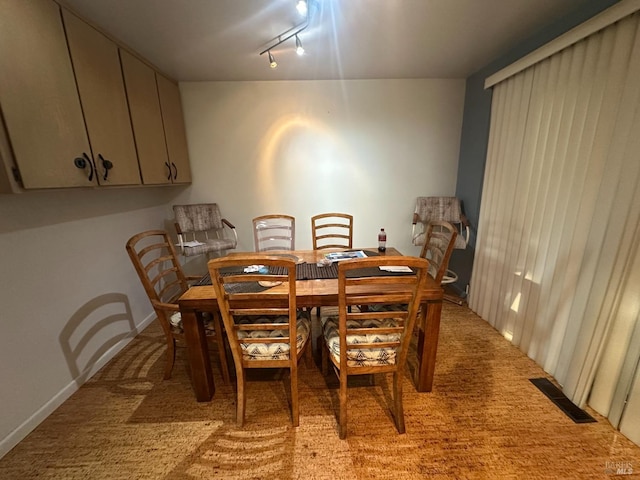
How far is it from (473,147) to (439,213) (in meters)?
0.75

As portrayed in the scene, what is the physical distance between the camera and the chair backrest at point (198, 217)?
2525mm

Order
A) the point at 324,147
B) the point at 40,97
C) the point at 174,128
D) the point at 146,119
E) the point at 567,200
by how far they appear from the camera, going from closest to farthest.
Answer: the point at 40,97 → the point at 567,200 → the point at 146,119 → the point at 174,128 → the point at 324,147

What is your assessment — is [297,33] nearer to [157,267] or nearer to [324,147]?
[324,147]

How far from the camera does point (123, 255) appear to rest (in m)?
2.06

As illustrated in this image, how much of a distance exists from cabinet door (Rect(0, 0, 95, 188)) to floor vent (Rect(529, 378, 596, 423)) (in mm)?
3099

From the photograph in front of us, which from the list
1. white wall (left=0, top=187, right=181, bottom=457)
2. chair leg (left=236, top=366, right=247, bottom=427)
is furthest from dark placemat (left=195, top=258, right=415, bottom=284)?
white wall (left=0, top=187, right=181, bottom=457)

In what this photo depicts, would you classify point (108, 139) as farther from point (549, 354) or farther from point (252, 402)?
point (549, 354)

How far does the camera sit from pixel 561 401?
1.43m

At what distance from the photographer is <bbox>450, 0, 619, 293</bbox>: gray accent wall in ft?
7.07

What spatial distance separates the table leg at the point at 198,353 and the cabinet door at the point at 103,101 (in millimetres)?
1072

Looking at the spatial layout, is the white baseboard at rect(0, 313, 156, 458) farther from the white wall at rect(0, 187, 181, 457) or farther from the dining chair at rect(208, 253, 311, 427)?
the dining chair at rect(208, 253, 311, 427)

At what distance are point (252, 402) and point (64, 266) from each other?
1.54m

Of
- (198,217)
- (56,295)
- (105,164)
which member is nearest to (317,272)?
(105,164)

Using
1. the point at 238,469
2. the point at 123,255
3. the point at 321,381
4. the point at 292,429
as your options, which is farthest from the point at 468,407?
the point at 123,255
